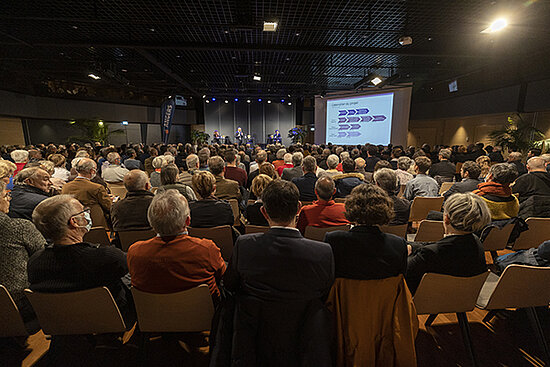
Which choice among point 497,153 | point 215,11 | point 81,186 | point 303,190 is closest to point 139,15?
point 215,11

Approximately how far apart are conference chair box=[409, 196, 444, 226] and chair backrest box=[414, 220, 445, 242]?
0.98 m

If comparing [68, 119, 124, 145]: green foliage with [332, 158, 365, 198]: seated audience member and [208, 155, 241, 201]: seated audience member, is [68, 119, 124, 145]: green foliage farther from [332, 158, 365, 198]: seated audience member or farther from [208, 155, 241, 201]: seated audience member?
[332, 158, 365, 198]: seated audience member

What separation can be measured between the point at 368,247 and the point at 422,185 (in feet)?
10.5

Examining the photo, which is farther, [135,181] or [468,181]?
[468,181]

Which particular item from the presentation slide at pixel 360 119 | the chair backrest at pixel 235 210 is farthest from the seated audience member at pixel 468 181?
the presentation slide at pixel 360 119

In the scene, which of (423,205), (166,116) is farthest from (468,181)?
(166,116)

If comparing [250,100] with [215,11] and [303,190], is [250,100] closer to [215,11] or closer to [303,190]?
[215,11]

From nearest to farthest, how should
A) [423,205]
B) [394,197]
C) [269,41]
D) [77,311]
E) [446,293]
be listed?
[77,311] → [446,293] → [394,197] → [423,205] → [269,41]

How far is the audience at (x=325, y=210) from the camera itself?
103 inches

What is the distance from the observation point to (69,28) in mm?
6953

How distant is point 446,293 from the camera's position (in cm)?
180

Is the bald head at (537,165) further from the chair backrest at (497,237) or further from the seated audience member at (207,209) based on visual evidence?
the seated audience member at (207,209)

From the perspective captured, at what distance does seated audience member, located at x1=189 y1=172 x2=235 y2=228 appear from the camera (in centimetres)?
271

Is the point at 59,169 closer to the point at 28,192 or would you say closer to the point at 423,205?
the point at 28,192
